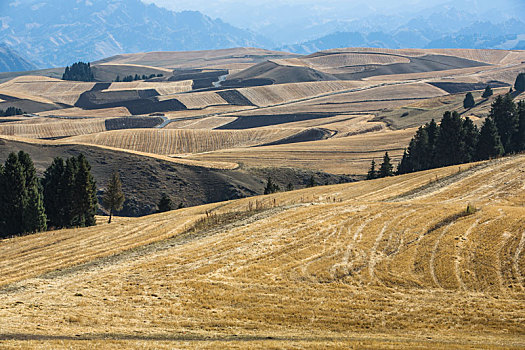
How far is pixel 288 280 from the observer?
1077 inches

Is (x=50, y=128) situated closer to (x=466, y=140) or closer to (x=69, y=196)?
(x=69, y=196)

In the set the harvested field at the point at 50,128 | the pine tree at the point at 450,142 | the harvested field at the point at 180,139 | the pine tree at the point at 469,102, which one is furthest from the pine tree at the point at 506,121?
the harvested field at the point at 50,128

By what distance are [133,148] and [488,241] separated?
113416 millimetres

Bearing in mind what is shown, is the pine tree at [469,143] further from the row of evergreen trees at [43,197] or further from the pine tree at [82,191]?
the pine tree at [82,191]

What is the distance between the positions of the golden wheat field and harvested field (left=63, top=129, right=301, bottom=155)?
93.4m

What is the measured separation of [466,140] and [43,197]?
6026 centimetres

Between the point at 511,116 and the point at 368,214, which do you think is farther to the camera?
the point at 511,116

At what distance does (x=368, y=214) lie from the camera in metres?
37.5

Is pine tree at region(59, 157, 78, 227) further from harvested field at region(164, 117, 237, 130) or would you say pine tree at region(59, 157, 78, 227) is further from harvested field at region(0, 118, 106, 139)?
harvested field at region(164, 117, 237, 130)

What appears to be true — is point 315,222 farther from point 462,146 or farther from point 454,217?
point 462,146

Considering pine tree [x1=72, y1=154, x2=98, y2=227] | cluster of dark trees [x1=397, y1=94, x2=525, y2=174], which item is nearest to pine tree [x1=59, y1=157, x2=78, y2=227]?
pine tree [x1=72, y1=154, x2=98, y2=227]

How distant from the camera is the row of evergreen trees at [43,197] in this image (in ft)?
167

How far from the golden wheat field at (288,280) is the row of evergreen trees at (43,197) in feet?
27.7

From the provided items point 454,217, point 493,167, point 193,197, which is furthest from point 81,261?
point 193,197
